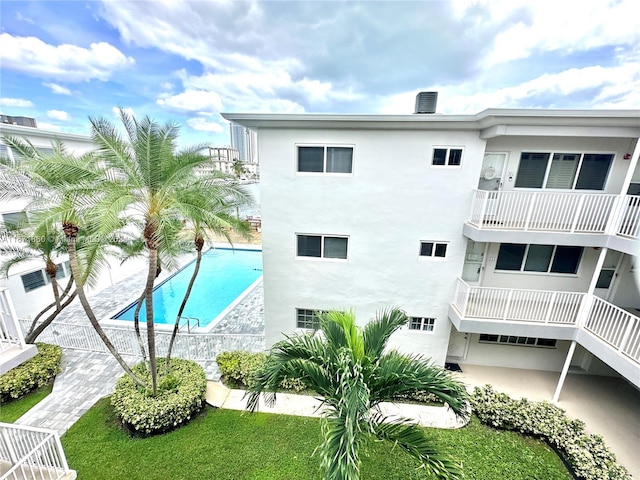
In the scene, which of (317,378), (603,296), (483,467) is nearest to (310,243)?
(317,378)

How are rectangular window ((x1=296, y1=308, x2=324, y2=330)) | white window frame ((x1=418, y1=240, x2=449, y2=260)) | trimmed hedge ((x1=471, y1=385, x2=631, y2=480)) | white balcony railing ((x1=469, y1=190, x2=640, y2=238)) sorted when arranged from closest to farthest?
trimmed hedge ((x1=471, y1=385, x2=631, y2=480)) < white balcony railing ((x1=469, y1=190, x2=640, y2=238)) < white window frame ((x1=418, y1=240, x2=449, y2=260)) < rectangular window ((x1=296, y1=308, x2=324, y2=330))

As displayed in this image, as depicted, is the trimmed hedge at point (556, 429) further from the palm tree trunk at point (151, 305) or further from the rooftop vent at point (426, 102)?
the palm tree trunk at point (151, 305)

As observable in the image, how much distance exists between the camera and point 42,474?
4461 millimetres

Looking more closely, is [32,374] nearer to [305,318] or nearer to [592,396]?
[305,318]

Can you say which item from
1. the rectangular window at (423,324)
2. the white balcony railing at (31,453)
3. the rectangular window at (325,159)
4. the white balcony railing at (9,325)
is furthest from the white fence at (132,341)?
the rectangular window at (325,159)

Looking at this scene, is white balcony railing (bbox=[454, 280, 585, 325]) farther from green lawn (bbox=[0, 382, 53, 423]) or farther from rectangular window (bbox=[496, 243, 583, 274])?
green lawn (bbox=[0, 382, 53, 423])

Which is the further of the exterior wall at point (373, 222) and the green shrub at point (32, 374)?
the exterior wall at point (373, 222)

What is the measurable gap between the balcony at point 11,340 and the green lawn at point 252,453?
2.95 meters

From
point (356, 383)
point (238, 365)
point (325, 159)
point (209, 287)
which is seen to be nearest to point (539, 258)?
point (325, 159)

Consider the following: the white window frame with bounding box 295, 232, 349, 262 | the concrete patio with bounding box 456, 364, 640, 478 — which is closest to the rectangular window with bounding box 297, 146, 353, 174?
the white window frame with bounding box 295, 232, 349, 262

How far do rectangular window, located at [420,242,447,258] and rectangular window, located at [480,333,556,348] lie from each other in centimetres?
379

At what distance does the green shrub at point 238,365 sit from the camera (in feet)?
27.2

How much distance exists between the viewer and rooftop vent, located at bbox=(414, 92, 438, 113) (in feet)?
26.1

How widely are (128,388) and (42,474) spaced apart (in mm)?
2854
